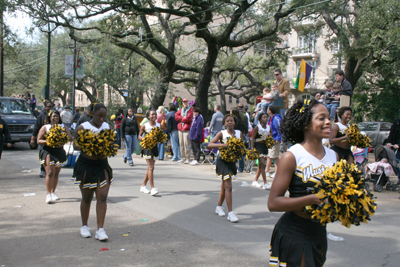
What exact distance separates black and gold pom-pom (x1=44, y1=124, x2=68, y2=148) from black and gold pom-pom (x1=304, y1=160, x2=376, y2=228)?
5973 mm

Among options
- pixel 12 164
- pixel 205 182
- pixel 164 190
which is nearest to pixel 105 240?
pixel 164 190

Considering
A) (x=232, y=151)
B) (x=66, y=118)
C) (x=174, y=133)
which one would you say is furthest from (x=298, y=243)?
(x=66, y=118)

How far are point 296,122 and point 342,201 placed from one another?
2.39 ft

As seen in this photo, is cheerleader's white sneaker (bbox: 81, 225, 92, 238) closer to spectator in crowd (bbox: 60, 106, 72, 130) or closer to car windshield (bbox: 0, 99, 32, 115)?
car windshield (bbox: 0, 99, 32, 115)

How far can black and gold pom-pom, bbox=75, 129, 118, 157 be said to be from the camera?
17.4 feet

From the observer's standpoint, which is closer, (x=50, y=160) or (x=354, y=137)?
(x=354, y=137)

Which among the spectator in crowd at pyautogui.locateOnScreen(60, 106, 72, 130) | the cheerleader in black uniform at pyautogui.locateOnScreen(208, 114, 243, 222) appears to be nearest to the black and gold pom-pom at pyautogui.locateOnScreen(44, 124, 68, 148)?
the cheerleader in black uniform at pyautogui.locateOnScreen(208, 114, 243, 222)

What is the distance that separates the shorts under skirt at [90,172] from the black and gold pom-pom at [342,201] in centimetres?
352

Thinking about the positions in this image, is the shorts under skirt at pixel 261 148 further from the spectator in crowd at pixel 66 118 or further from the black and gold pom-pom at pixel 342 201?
the spectator in crowd at pixel 66 118

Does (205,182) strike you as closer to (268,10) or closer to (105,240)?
(105,240)

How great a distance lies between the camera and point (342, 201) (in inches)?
96.2

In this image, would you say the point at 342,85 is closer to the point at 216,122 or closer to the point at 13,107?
the point at 216,122

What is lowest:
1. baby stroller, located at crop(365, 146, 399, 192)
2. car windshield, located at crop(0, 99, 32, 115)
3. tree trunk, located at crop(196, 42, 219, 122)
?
baby stroller, located at crop(365, 146, 399, 192)

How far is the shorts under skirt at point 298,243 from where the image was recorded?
2.73m
